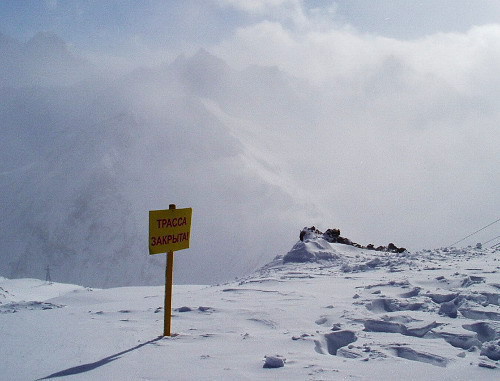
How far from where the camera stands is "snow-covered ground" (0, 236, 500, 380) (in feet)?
9.83

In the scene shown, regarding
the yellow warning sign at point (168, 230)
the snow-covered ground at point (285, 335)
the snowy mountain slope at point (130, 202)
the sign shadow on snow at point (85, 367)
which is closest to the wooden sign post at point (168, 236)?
the yellow warning sign at point (168, 230)

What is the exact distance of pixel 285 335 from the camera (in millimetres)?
3916

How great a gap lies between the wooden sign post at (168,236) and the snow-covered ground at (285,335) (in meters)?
0.34

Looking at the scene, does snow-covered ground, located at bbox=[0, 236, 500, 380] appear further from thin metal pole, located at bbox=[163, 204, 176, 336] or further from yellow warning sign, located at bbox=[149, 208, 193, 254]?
yellow warning sign, located at bbox=[149, 208, 193, 254]

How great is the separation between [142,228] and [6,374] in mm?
32565

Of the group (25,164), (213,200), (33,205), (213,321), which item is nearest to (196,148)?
(213,200)

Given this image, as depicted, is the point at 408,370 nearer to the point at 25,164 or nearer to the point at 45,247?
the point at 45,247

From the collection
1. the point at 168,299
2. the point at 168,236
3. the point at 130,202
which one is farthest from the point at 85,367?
the point at 130,202

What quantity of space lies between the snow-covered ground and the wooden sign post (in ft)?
1.10

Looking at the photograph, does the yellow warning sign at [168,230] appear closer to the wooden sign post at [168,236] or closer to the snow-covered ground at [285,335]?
the wooden sign post at [168,236]

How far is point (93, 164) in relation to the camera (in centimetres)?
3981

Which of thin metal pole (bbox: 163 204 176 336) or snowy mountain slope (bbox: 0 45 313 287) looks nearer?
thin metal pole (bbox: 163 204 176 336)

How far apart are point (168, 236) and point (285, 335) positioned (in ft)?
4.74

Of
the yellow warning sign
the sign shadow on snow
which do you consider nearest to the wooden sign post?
the yellow warning sign
